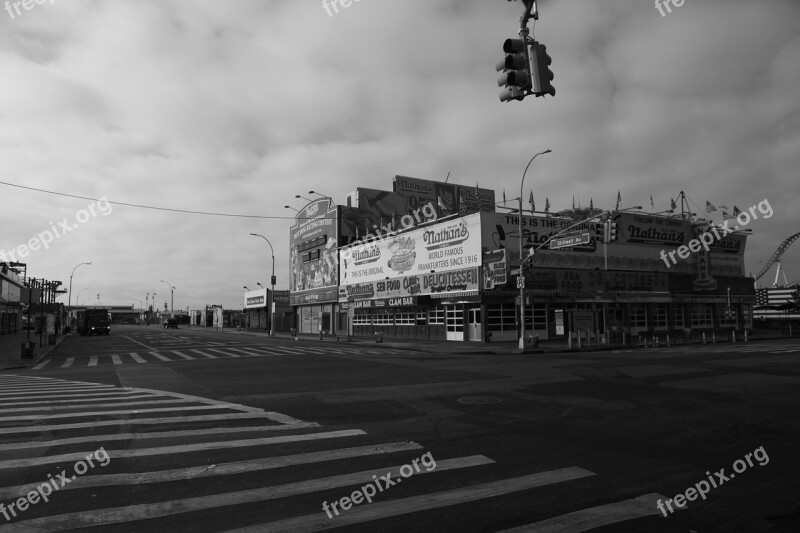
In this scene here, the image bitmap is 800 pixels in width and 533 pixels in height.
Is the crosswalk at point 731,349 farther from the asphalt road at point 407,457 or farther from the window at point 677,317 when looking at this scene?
the window at point 677,317

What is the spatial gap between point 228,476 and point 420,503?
91.0 inches

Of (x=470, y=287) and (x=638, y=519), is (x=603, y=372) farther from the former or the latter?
(x=470, y=287)

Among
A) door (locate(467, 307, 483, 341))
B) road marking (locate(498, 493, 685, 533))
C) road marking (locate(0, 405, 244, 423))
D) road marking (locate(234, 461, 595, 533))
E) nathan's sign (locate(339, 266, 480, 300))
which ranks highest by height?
nathan's sign (locate(339, 266, 480, 300))

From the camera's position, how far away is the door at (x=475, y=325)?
122ft

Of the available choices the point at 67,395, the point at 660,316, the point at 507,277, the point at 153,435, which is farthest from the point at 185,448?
the point at 660,316

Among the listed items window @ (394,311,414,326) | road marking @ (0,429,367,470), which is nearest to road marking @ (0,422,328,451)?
road marking @ (0,429,367,470)

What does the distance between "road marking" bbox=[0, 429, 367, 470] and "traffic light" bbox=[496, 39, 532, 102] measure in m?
5.86

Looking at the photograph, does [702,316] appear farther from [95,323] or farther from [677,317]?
[95,323]

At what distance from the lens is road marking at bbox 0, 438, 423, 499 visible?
5703mm

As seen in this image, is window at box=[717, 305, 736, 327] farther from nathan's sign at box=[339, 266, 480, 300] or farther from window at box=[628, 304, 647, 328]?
nathan's sign at box=[339, 266, 480, 300]

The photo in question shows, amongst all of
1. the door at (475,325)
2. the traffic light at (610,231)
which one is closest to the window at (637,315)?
the door at (475,325)

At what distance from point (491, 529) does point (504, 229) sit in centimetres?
3477

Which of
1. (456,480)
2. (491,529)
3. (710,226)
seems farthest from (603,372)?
(710,226)

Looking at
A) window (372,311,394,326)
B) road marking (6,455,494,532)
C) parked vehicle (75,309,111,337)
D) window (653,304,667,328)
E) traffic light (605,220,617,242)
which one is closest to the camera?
road marking (6,455,494,532)
